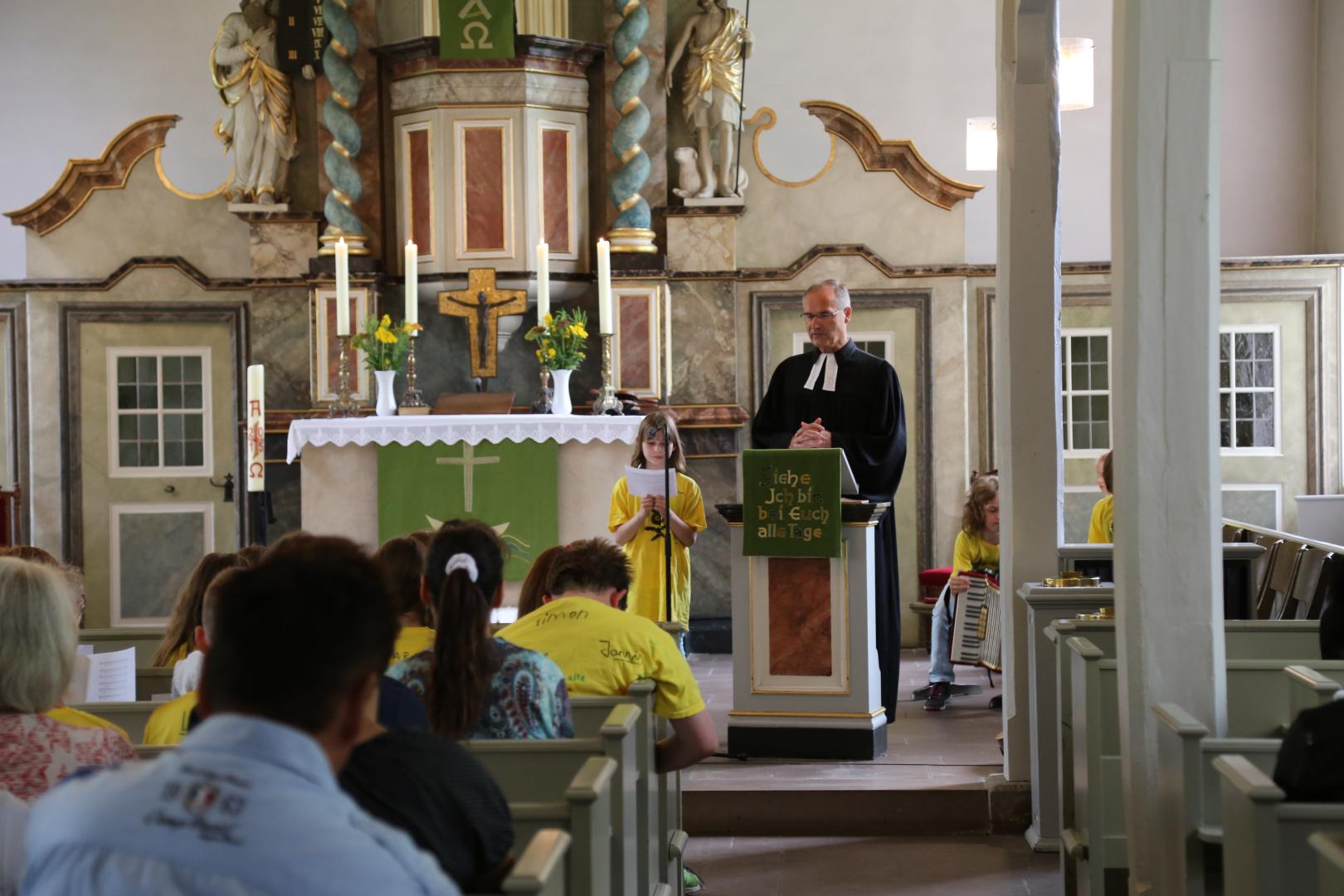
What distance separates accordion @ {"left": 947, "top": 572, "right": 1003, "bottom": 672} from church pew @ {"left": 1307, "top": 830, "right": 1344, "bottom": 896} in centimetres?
443

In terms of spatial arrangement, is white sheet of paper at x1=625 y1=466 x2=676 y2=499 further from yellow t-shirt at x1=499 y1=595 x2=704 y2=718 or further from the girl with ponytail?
the girl with ponytail

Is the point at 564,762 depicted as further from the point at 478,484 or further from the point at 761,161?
the point at 761,161

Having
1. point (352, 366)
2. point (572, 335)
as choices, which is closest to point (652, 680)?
point (572, 335)

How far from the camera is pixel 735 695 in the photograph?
604cm

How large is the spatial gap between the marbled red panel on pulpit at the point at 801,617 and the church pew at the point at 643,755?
1659mm

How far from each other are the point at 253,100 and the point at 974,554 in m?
5.69

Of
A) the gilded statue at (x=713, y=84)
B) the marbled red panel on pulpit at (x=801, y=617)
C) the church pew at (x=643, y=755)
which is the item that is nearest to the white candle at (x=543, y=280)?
the gilded statue at (x=713, y=84)

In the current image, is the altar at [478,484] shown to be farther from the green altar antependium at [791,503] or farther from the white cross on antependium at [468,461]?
the green altar antependium at [791,503]

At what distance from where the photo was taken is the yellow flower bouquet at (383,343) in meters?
9.13

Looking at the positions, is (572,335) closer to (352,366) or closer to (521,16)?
(352,366)

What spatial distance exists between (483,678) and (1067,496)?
26.8ft

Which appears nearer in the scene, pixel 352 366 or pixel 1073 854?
pixel 1073 854

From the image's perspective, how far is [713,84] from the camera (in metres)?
9.81

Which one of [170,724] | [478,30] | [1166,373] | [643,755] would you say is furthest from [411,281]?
[1166,373]
